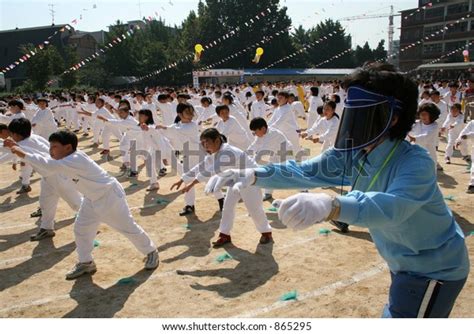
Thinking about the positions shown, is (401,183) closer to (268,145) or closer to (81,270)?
(81,270)

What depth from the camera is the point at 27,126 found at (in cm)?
640

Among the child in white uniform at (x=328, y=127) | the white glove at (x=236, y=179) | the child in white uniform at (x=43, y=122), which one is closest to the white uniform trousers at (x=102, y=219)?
the white glove at (x=236, y=179)

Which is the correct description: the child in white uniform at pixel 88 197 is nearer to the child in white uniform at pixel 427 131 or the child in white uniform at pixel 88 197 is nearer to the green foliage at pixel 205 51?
the child in white uniform at pixel 427 131

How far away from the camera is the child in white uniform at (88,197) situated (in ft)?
14.6

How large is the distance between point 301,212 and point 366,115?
0.68 meters

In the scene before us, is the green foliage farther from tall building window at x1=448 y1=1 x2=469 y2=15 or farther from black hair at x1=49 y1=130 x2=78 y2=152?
black hair at x1=49 y1=130 x2=78 y2=152

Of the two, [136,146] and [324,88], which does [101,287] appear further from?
[324,88]

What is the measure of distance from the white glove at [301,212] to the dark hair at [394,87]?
660 millimetres

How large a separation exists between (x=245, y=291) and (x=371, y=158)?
2.66m

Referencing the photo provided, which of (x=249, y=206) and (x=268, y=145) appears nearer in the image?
(x=249, y=206)

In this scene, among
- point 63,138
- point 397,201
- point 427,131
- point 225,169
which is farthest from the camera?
point 427,131

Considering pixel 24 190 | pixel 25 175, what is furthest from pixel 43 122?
pixel 24 190

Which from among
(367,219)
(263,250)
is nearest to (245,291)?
(263,250)

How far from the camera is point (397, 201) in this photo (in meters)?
1.63
